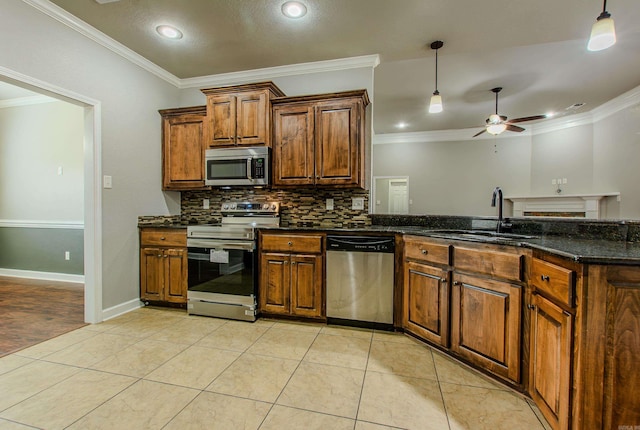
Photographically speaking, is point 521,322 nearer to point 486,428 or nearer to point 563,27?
point 486,428

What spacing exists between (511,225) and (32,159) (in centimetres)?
601

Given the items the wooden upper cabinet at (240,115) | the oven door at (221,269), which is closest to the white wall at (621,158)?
the wooden upper cabinet at (240,115)

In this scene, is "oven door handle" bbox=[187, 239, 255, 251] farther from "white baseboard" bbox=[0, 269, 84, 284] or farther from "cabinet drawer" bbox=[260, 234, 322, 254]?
"white baseboard" bbox=[0, 269, 84, 284]

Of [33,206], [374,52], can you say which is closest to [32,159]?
[33,206]

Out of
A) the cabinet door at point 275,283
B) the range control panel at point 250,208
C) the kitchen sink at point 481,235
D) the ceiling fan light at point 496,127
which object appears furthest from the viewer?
the ceiling fan light at point 496,127

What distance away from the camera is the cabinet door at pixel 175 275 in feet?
9.55

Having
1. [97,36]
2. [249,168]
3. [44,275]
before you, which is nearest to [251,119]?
[249,168]

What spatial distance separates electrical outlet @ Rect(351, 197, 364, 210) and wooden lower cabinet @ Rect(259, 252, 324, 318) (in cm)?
80

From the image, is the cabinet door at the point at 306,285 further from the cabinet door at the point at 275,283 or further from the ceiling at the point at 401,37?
the ceiling at the point at 401,37

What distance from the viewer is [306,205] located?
3.23m

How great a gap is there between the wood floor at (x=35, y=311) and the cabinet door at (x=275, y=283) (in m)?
1.64

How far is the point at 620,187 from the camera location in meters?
4.91

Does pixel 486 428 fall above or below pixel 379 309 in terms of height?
below

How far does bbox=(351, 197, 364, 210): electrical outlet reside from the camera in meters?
3.10
